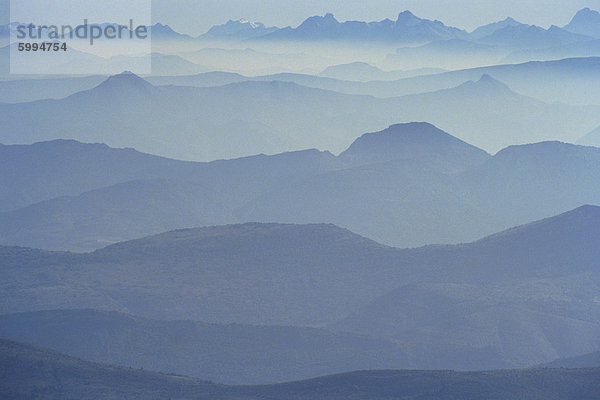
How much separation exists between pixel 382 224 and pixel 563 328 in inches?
2731

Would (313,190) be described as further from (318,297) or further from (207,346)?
(207,346)

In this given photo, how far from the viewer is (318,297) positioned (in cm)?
9906

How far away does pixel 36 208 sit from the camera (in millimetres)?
158875

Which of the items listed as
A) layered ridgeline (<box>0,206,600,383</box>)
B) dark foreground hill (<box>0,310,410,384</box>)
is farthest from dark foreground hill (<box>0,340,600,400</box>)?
layered ridgeline (<box>0,206,600,383</box>)

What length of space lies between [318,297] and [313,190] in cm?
6610

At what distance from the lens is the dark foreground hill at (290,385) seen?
183 ft

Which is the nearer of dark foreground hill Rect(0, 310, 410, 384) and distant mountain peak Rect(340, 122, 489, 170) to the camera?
dark foreground hill Rect(0, 310, 410, 384)

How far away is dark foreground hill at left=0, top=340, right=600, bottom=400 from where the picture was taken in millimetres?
55844

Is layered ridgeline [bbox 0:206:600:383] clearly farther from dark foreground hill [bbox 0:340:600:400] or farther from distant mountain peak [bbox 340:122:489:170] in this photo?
distant mountain peak [bbox 340:122:489:170]

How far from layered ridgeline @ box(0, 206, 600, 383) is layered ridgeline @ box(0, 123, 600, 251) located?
35813 millimetres

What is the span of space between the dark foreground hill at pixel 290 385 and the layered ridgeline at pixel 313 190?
81512 millimetres

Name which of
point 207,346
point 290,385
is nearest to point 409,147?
point 207,346

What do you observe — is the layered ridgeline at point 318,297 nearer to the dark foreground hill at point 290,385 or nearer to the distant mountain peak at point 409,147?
the dark foreground hill at point 290,385

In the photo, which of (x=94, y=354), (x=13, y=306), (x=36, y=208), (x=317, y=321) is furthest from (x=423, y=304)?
(x=36, y=208)
